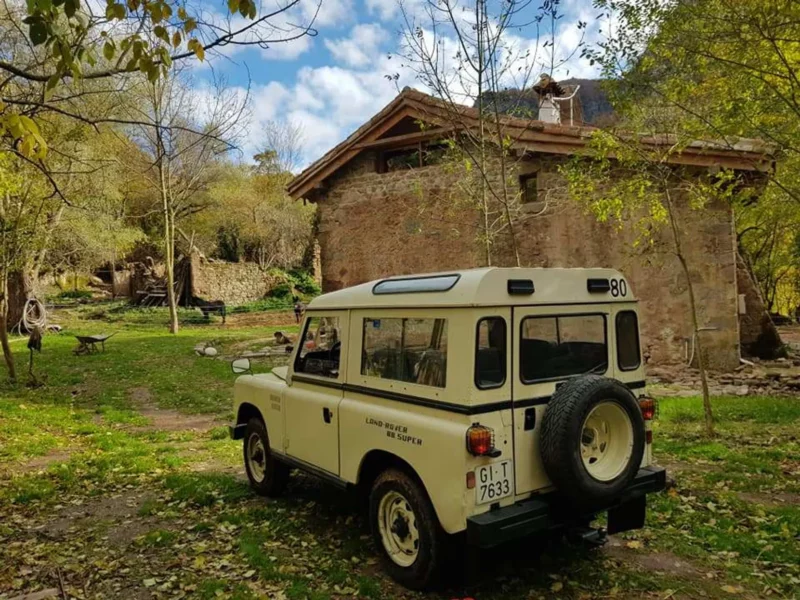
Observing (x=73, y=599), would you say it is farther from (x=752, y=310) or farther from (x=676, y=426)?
(x=752, y=310)

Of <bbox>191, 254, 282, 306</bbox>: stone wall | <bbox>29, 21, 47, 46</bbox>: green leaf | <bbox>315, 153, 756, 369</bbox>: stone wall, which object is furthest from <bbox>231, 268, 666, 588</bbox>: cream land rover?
<bbox>191, 254, 282, 306</bbox>: stone wall

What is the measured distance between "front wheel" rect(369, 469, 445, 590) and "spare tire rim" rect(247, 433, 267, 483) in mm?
2128

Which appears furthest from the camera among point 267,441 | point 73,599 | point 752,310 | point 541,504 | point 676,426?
point 752,310

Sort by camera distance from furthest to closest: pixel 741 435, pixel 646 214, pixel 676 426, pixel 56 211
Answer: pixel 56 211 < pixel 646 214 < pixel 676 426 < pixel 741 435

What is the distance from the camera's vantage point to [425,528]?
→ 11.5ft

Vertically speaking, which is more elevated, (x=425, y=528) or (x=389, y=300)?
(x=389, y=300)

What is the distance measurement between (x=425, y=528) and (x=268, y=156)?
39.8 meters

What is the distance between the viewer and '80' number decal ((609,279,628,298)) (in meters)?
4.04

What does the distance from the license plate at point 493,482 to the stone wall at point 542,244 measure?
6.04 metres

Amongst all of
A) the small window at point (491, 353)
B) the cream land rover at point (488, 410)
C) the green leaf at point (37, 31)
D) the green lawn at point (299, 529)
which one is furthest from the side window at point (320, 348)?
the green leaf at point (37, 31)

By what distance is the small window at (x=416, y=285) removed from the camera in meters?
3.64

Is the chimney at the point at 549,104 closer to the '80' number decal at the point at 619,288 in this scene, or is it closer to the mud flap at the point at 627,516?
the '80' number decal at the point at 619,288

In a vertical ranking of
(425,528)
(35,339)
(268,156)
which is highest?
(268,156)

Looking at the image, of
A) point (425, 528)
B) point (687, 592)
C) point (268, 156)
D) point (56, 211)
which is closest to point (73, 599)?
point (425, 528)
